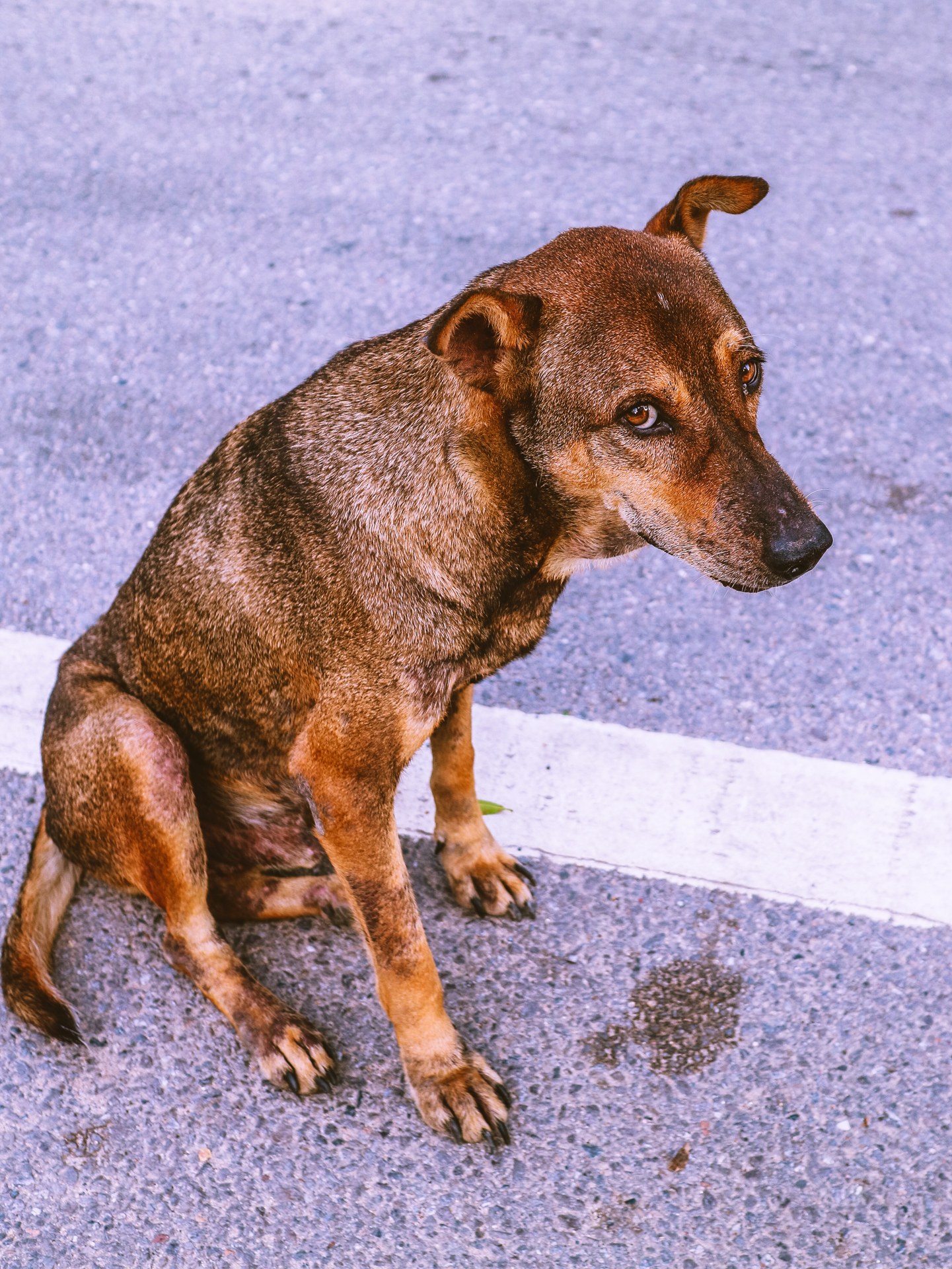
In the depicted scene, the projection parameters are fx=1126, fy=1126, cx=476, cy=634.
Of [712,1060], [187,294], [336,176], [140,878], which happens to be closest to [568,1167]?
[712,1060]

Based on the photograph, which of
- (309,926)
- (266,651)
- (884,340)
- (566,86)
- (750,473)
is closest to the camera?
(750,473)

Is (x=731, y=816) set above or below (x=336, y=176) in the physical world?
below

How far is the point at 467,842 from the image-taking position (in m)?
3.03

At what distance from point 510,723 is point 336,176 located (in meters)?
3.34

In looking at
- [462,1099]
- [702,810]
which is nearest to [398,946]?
[462,1099]

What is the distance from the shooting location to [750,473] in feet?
7.16

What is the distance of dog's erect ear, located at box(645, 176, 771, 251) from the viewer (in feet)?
7.97

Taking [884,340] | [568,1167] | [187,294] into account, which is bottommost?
[568,1167]

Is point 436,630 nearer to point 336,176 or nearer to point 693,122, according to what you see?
point 336,176

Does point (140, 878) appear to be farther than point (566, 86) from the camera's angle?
No

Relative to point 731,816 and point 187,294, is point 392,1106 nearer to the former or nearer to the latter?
point 731,816

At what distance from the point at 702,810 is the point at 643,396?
56.9 inches

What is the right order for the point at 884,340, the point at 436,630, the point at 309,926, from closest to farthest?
the point at 436,630 → the point at 309,926 → the point at 884,340

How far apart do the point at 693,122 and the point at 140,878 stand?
4806mm
